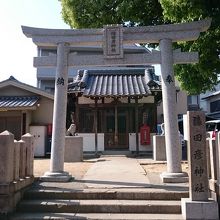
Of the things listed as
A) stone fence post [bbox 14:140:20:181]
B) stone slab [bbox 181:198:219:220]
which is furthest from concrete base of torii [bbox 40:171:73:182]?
stone slab [bbox 181:198:219:220]

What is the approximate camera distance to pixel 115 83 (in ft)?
77.9

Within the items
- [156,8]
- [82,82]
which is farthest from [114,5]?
[82,82]

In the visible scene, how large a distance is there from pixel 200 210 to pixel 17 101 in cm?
1640

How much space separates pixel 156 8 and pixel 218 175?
22.2 ft

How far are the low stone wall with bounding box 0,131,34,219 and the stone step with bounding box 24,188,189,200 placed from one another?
0.48 m

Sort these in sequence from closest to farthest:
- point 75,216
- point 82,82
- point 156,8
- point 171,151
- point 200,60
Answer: point 75,216 → point 171,151 → point 200,60 → point 156,8 → point 82,82

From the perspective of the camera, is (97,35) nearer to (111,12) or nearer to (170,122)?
(111,12)

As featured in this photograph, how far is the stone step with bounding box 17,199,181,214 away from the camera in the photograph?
7.91 m

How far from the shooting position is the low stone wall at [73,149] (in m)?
16.6

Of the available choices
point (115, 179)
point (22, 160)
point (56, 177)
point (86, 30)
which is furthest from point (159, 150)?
point (22, 160)

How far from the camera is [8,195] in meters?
7.69

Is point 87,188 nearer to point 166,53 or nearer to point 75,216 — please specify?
point 75,216

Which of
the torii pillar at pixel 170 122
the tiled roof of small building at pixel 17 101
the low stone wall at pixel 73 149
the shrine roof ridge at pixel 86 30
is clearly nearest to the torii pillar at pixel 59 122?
the shrine roof ridge at pixel 86 30

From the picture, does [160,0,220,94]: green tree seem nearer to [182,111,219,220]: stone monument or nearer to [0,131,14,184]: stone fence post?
[182,111,219,220]: stone monument
